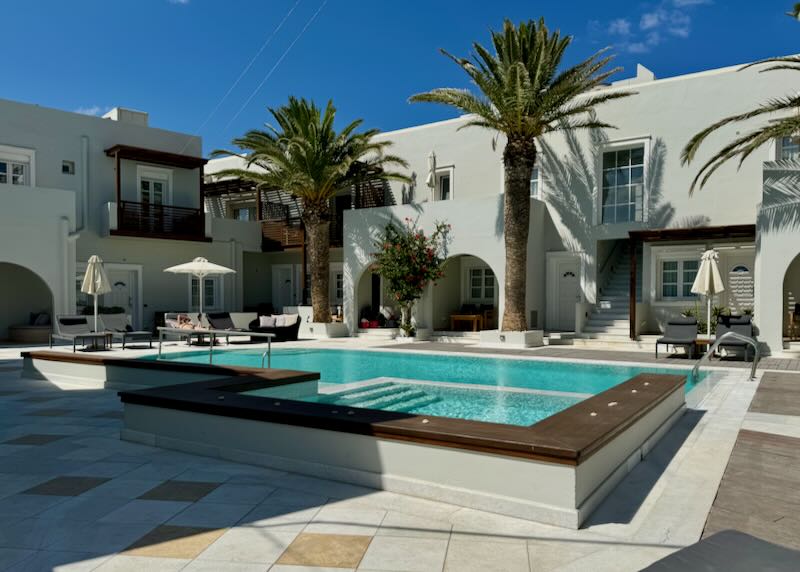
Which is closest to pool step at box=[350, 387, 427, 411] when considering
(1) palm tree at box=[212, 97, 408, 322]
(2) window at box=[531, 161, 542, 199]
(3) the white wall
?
(1) palm tree at box=[212, 97, 408, 322]

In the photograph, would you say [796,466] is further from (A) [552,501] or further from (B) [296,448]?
(B) [296,448]

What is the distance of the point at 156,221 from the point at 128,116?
167 inches

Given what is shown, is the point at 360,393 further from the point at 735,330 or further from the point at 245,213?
the point at 245,213

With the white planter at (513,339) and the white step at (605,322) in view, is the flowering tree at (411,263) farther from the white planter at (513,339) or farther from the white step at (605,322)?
the white step at (605,322)

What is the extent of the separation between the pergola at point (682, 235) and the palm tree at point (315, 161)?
27.4 feet

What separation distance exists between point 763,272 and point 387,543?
13.6 meters

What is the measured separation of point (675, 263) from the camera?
18.1 m

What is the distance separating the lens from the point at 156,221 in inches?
864

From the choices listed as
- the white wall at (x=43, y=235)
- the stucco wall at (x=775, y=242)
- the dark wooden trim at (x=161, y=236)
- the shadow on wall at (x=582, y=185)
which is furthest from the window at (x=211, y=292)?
the stucco wall at (x=775, y=242)

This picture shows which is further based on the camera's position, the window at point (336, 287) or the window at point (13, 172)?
the window at point (336, 287)

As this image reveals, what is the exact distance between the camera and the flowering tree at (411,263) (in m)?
19.4

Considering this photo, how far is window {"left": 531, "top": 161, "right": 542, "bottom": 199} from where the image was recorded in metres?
20.0

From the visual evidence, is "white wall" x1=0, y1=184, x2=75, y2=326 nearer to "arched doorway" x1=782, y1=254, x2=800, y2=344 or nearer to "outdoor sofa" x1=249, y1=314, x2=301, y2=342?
"outdoor sofa" x1=249, y1=314, x2=301, y2=342

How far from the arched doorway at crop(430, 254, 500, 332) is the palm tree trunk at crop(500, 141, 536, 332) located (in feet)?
9.54
